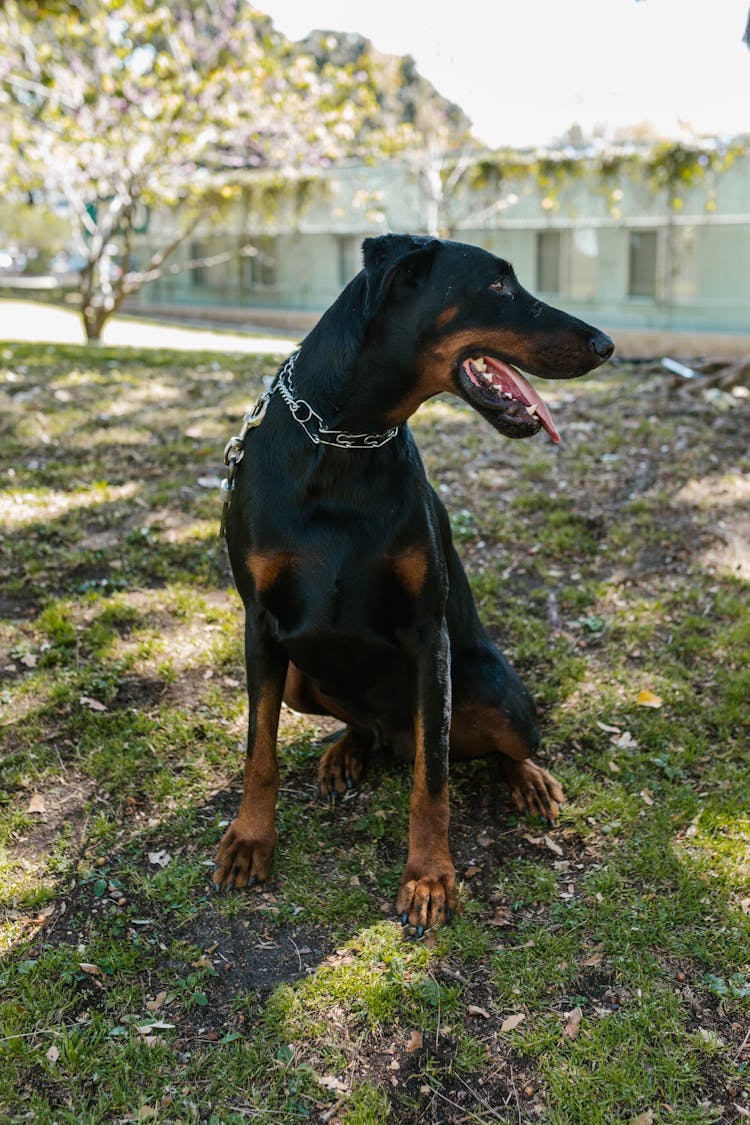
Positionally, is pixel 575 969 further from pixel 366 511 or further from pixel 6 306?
pixel 6 306

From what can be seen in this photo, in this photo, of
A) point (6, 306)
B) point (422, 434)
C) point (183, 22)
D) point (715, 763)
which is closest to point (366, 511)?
point (715, 763)

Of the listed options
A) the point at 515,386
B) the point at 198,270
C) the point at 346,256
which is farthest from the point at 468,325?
the point at 198,270

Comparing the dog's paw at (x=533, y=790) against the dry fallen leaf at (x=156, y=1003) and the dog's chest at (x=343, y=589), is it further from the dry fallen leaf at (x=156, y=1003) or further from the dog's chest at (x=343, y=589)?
the dry fallen leaf at (x=156, y=1003)

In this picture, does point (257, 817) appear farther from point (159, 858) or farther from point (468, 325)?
point (468, 325)

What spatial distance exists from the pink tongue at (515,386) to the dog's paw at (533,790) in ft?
4.33

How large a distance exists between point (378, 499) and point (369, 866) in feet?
3.96

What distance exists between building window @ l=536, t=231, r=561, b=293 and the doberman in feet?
65.3

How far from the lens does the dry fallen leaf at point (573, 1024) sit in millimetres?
2422

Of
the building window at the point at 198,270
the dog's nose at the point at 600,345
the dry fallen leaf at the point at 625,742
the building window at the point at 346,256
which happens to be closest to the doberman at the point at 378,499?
the dog's nose at the point at 600,345

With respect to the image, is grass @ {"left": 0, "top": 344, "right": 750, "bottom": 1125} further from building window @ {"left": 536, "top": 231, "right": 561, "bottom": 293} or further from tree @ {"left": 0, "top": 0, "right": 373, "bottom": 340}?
A: building window @ {"left": 536, "top": 231, "right": 561, "bottom": 293}

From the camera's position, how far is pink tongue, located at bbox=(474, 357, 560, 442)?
2.62 metres

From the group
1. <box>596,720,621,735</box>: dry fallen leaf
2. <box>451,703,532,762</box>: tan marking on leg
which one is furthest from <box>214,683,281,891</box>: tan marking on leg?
<box>596,720,621,735</box>: dry fallen leaf

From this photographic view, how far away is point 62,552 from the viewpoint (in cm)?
531

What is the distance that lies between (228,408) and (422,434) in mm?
1753
